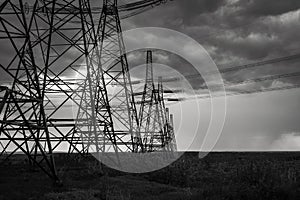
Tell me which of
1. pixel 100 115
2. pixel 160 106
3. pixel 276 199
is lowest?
pixel 276 199

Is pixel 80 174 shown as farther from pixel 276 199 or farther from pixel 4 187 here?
pixel 276 199

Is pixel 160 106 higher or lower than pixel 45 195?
higher

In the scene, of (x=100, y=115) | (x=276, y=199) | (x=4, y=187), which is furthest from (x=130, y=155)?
(x=276, y=199)

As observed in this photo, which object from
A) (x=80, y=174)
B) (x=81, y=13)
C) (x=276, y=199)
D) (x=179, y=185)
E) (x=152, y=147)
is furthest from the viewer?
(x=152, y=147)

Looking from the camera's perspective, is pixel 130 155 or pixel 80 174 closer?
pixel 80 174

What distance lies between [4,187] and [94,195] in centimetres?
343

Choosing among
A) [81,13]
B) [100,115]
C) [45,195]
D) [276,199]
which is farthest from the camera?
[100,115]

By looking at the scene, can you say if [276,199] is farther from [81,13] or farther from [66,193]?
[81,13]

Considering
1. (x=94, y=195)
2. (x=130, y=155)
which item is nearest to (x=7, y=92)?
(x=94, y=195)

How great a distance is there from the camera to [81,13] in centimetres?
1781

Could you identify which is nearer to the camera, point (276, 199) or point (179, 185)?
point (276, 199)

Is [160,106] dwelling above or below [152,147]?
above

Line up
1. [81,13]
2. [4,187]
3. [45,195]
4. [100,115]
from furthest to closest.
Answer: [100,115] < [81,13] < [4,187] < [45,195]

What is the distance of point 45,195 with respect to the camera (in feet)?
34.0
